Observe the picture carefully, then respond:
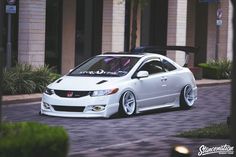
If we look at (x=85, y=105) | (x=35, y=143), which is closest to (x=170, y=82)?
(x=85, y=105)

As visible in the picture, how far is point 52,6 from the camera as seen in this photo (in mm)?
25438

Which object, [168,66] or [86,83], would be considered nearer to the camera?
[86,83]

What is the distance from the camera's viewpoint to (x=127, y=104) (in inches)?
554

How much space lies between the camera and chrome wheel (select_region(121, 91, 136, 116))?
1389 centimetres

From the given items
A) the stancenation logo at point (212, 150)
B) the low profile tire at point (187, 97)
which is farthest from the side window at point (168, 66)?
the stancenation logo at point (212, 150)

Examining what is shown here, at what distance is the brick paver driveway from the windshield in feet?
3.76

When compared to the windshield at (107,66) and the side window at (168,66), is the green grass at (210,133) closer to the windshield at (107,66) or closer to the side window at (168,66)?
the windshield at (107,66)

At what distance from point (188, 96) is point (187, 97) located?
7 centimetres

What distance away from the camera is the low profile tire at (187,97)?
52.1 ft

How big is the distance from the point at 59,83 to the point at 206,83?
12418 mm

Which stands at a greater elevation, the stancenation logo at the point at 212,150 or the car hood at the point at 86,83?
the car hood at the point at 86,83

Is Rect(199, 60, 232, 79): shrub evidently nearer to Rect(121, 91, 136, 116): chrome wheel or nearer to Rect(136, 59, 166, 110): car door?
Rect(136, 59, 166, 110): car door

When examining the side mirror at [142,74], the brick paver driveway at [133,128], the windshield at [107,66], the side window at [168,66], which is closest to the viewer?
the brick paver driveway at [133,128]

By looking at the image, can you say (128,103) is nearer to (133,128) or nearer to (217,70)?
(133,128)
